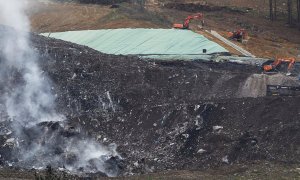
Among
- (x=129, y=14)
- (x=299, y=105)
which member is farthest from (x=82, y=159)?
(x=129, y=14)

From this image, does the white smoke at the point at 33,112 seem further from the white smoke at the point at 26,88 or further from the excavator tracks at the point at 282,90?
the excavator tracks at the point at 282,90

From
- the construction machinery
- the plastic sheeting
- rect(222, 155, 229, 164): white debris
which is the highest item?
the plastic sheeting

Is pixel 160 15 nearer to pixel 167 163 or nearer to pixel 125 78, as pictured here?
pixel 125 78

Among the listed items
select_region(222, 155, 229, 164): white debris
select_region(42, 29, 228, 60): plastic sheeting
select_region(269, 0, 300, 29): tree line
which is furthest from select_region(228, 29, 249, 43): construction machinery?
select_region(222, 155, 229, 164): white debris

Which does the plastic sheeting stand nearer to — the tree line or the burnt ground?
the burnt ground

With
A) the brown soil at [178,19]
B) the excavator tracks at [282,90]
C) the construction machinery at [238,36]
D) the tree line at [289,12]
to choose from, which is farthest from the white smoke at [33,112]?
the tree line at [289,12]

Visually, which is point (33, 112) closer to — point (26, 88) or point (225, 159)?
point (26, 88)

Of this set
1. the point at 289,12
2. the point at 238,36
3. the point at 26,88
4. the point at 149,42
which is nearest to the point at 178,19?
the point at 238,36
